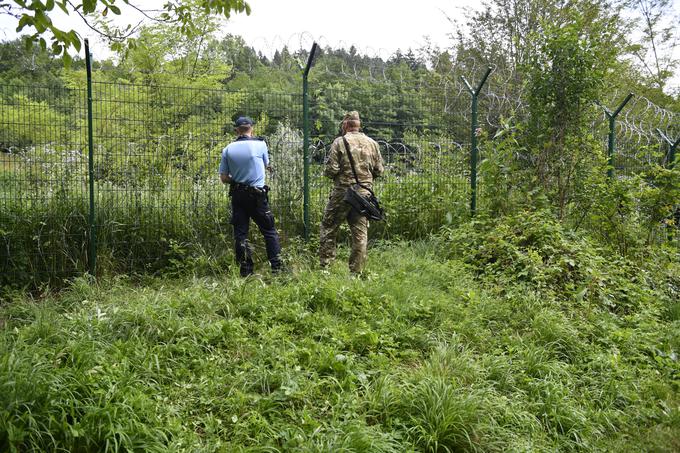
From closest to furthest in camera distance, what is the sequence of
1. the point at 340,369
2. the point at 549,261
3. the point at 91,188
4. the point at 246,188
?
the point at 340,369 < the point at 549,261 < the point at 246,188 < the point at 91,188

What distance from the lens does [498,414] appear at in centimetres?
358

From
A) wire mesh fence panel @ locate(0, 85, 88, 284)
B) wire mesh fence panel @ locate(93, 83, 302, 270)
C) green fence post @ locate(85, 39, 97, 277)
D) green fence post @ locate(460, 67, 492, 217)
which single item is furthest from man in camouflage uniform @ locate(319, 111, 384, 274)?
wire mesh fence panel @ locate(0, 85, 88, 284)

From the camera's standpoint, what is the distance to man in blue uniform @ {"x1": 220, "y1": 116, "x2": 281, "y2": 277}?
643 centimetres

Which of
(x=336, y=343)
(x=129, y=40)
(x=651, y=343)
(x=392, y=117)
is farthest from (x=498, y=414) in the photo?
(x=392, y=117)

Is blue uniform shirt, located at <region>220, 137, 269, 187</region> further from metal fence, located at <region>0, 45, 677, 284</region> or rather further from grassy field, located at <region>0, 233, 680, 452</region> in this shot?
grassy field, located at <region>0, 233, 680, 452</region>

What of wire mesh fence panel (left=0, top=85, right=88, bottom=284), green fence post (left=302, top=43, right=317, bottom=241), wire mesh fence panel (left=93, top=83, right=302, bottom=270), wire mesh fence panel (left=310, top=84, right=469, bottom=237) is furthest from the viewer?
wire mesh fence panel (left=310, top=84, right=469, bottom=237)

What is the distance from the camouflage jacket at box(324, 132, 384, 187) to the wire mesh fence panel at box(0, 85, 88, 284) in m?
3.01

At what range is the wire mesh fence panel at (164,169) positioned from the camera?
6.81 metres

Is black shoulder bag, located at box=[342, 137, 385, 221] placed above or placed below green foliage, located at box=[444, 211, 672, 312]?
above

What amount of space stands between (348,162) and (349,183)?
0.82 ft

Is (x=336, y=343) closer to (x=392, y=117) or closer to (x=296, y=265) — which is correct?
(x=296, y=265)

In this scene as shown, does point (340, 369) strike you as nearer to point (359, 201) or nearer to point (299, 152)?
point (359, 201)

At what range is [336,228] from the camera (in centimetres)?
678

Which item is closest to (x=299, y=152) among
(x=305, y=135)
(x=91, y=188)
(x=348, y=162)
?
(x=305, y=135)
